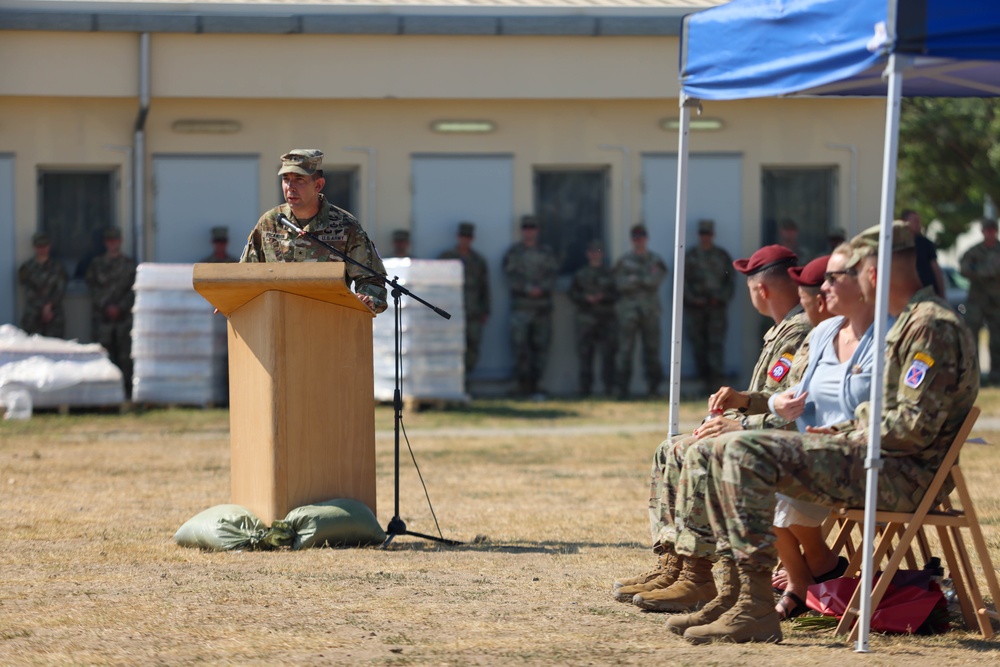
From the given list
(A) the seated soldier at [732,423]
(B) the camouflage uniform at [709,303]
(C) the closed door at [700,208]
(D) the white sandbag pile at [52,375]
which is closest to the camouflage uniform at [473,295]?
(C) the closed door at [700,208]

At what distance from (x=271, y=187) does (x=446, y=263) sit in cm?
327

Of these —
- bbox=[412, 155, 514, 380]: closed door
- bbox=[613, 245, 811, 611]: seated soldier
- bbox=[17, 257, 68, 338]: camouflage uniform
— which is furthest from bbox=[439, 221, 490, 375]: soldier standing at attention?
bbox=[613, 245, 811, 611]: seated soldier

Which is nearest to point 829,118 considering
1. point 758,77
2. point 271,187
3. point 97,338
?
point 271,187

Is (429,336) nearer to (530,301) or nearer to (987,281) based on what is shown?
(530,301)

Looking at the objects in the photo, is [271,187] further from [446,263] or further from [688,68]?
[688,68]

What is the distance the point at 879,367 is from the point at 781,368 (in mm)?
1121

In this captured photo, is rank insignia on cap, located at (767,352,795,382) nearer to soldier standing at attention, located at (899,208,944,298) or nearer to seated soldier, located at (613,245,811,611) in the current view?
seated soldier, located at (613,245,811,611)

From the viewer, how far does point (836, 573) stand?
6.05m

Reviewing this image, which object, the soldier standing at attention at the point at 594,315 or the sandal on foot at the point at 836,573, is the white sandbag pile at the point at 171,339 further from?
the sandal on foot at the point at 836,573

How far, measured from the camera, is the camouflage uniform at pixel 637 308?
1841cm

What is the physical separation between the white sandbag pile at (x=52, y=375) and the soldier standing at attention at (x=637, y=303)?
6.06 meters

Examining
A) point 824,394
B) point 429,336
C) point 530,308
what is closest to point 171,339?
point 429,336

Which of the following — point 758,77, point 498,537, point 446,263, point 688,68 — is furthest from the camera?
point 446,263

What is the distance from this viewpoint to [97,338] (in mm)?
18203
